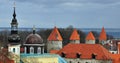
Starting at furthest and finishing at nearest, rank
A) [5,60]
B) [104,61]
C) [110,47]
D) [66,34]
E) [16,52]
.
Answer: [66,34]
[110,47]
[104,61]
[16,52]
[5,60]

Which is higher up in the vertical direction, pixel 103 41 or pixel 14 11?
pixel 14 11

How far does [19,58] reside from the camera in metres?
51.5

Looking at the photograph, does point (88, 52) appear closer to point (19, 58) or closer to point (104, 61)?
point (104, 61)

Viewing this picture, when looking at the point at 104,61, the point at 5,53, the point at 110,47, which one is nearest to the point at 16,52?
the point at 5,53

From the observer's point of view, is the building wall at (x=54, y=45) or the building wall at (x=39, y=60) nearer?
the building wall at (x=39, y=60)

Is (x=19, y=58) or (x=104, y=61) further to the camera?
(x=104, y=61)

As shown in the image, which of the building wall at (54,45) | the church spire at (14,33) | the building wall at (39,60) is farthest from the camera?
the building wall at (54,45)

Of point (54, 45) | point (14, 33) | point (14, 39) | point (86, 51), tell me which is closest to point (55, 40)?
point (54, 45)

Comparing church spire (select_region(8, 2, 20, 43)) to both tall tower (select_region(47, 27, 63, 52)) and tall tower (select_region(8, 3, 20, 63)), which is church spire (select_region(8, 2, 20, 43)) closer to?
tall tower (select_region(8, 3, 20, 63))

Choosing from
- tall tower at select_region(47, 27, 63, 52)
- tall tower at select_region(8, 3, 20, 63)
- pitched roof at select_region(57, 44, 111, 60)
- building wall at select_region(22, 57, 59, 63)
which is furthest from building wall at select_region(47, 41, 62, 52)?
tall tower at select_region(8, 3, 20, 63)

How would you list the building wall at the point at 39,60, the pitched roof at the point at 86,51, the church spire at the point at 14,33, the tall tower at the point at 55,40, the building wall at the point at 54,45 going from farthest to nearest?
the building wall at the point at 54,45, the tall tower at the point at 55,40, the pitched roof at the point at 86,51, the building wall at the point at 39,60, the church spire at the point at 14,33

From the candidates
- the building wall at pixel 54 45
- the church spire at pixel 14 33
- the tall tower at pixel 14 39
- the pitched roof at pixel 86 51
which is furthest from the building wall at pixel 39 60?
the building wall at pixel 54 45

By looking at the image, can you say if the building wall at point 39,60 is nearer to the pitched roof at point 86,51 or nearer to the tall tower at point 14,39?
the tall tower at point 14,39

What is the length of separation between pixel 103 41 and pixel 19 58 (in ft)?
195
